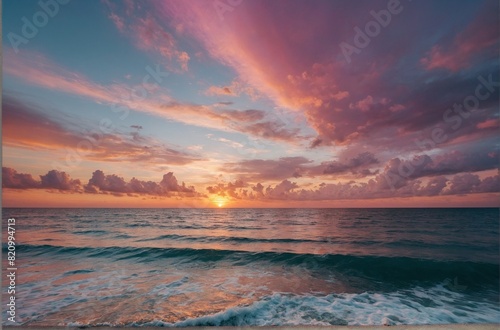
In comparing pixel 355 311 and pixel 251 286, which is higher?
pixel 355 311

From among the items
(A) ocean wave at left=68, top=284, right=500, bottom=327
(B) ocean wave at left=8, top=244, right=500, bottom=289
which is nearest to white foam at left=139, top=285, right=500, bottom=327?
(A) ocean wave at left=68, top=284, right=500, bottom=327

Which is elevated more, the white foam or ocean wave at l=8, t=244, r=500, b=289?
the white foam

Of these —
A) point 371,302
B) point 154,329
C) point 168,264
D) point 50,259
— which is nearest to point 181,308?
point 154,329

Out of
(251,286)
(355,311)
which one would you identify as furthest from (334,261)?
(355,311)

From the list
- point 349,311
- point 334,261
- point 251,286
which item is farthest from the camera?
point 334,261

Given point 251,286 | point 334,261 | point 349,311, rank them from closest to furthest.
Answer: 1. point 349,311
2. point 251,286
3. point 334,261

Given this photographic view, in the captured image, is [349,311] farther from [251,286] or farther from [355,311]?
[251,286]

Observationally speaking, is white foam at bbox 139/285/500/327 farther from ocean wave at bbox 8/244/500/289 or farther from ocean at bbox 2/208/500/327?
ocean wave at bbox 8/244/500/289

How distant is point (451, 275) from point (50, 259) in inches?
514

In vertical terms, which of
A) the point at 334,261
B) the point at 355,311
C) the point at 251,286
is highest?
the point at 355,311

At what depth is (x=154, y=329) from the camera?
2.99m

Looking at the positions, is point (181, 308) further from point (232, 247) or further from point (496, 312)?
point (232, 247)

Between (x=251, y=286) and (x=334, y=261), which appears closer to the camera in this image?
(x=251, y=286)

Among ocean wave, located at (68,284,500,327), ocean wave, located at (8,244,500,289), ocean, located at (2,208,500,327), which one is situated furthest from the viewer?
ocean wave, located at (8,244,500,289)
